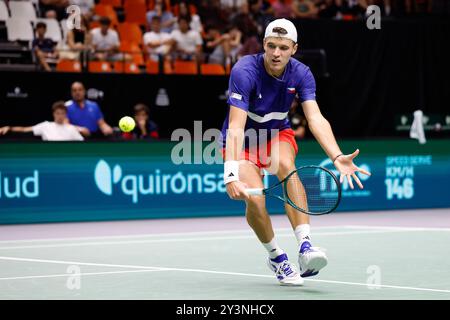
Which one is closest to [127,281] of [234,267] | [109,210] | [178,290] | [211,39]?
[178,290]

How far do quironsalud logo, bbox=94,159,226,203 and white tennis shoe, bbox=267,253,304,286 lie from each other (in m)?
6.93

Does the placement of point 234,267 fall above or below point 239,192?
below

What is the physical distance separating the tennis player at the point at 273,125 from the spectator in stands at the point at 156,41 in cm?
1072

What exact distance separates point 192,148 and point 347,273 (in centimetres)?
684

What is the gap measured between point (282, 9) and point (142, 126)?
6.37 metres

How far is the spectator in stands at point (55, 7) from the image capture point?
18453 millimetres

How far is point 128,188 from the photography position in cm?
1516

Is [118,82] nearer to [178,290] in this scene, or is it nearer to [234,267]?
[234,267]

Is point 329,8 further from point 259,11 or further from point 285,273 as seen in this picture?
point 285,273

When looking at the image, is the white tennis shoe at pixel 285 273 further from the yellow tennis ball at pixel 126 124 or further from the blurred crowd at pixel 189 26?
the blurred crowd at pixel 189 26

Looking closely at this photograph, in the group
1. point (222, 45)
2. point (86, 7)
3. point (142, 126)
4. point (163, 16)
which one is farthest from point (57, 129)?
point (163, 16)

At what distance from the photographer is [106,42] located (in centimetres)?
1855

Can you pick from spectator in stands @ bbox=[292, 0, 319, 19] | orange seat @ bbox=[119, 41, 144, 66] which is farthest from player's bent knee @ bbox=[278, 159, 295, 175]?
spectator in stands @ bbox=[292, 0, 319, 19]

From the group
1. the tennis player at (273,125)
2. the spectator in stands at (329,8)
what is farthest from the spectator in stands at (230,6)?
the tennis player at (273,125)
